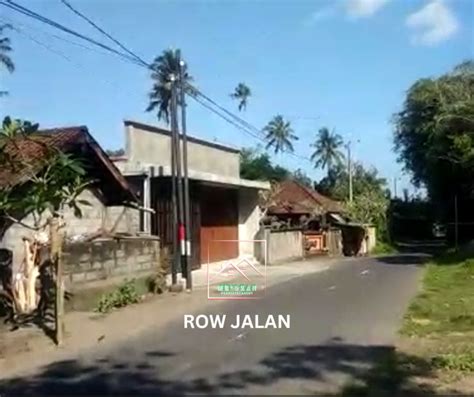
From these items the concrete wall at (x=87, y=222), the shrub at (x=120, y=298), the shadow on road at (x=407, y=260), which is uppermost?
the concrete wall at (x=87, y=222)

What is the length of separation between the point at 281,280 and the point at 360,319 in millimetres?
9428

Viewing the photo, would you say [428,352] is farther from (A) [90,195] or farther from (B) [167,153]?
(B) [167,153]

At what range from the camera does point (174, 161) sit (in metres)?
19.3

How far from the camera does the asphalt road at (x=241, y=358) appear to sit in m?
7.75

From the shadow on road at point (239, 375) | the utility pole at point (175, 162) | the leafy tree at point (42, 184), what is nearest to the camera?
the shadow on road at point (239, 375)

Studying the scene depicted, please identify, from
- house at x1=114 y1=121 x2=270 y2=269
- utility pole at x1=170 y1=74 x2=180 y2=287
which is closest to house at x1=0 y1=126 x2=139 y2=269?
utility pole at x1=170 y1=74 x2=180 y2=287

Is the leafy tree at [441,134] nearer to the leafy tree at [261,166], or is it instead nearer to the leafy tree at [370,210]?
the leafy tree at [370,210]

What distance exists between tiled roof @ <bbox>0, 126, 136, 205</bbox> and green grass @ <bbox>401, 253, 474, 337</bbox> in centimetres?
665

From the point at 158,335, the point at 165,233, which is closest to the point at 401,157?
the point at 165,233

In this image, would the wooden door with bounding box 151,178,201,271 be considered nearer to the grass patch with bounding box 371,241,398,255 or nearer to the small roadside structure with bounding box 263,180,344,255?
the small roadside structure with bounding box 263,180,344,255

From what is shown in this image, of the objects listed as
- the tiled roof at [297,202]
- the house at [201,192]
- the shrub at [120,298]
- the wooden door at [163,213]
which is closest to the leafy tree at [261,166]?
the tiled roof at [297,202]
